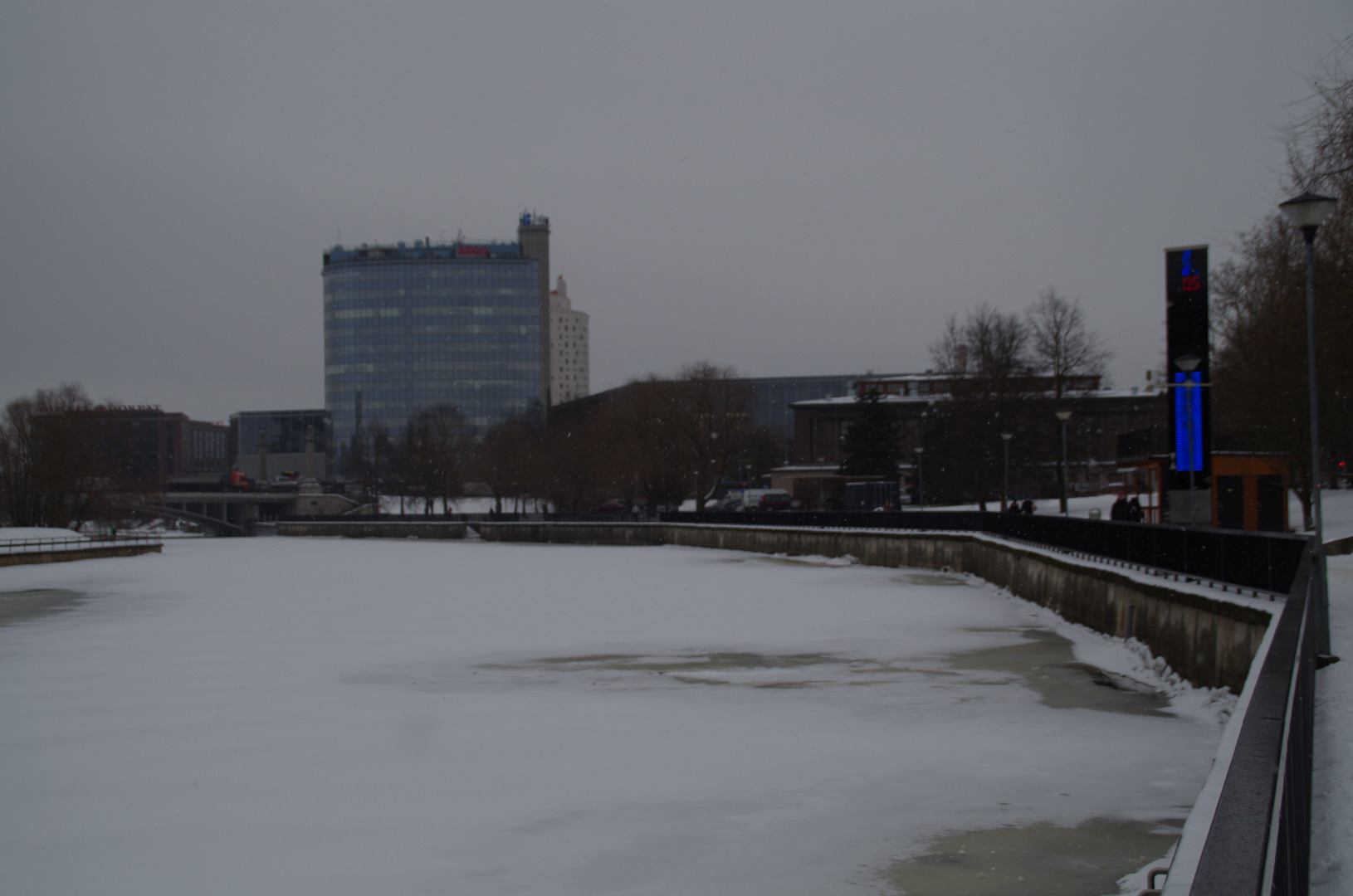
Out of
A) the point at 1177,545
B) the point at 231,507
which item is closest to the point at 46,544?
the point at 1177,545

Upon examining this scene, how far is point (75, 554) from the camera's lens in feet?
195

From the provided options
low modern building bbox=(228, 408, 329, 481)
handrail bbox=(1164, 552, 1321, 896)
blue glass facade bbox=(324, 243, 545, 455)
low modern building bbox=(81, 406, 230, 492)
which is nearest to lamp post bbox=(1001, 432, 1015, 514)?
handrail bbox=(1164, 552, 1321, 896)

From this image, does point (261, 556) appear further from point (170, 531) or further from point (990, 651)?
point (170, 531)

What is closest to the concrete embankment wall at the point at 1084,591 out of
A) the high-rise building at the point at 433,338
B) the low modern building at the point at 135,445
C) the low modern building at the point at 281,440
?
the low modern building at the point at 135,445

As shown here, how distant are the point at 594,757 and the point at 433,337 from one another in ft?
544

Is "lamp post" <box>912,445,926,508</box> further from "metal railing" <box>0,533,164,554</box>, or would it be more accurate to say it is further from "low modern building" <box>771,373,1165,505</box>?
"metal railing" <box>0,533,164,554</box>

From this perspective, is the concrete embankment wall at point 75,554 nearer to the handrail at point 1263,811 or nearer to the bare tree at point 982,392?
the bare tree at point 982,392

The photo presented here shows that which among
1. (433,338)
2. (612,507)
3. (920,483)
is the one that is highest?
(433,338)

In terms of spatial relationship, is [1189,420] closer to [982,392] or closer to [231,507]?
[982,392]

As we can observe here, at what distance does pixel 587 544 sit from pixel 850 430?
1933 cm

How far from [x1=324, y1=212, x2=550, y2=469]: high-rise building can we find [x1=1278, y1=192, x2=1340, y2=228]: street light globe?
159 metres

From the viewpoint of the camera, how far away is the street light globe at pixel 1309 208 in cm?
1229

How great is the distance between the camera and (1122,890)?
6.54 m

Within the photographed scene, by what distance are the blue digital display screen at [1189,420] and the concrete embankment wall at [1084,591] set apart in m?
3.74
